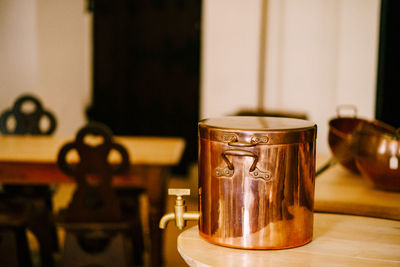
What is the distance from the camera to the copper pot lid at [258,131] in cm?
94

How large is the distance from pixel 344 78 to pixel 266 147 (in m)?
3.47

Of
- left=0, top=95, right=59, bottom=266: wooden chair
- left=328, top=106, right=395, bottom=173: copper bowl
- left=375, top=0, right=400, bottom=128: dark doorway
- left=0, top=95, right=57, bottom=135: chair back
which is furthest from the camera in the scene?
left=0, top=95, right=57, bottom=135: chair back

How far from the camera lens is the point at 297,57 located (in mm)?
4508

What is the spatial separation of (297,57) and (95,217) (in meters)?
2.47

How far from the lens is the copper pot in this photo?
37.0 inches

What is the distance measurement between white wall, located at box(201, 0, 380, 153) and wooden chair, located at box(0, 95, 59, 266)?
1.69 meters

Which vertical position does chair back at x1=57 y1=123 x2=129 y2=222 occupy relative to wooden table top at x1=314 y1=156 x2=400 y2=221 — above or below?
below

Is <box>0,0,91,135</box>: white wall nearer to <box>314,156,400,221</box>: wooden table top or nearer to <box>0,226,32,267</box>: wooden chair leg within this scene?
<box>0,226,32,267</box>: wooden chair leg

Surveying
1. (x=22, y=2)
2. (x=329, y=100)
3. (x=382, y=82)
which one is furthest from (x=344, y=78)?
(x=22, y=2)

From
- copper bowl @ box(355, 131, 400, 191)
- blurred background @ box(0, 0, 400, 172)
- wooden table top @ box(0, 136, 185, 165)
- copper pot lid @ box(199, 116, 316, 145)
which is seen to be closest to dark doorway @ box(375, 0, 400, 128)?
blurred background @ box(0, 0, 400, 172)

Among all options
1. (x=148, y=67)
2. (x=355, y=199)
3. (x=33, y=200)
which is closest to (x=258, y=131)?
(x=355, y=199)

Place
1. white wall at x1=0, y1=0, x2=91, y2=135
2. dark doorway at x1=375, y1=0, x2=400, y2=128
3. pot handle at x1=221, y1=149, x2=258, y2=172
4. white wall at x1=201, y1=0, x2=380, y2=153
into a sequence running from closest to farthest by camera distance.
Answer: pot handle at x1=221, y1=149, x2=258, y2=172
dark doorway at x1=375, y1=0, x2=400, y2=128
white wall at x1=201, y1=0, x2=380, y2=153
white wall at x1=0, y1=0, x2=91, y2=135

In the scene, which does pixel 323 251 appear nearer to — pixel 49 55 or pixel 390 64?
pixel 390 64

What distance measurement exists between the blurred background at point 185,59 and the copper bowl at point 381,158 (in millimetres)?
2484
